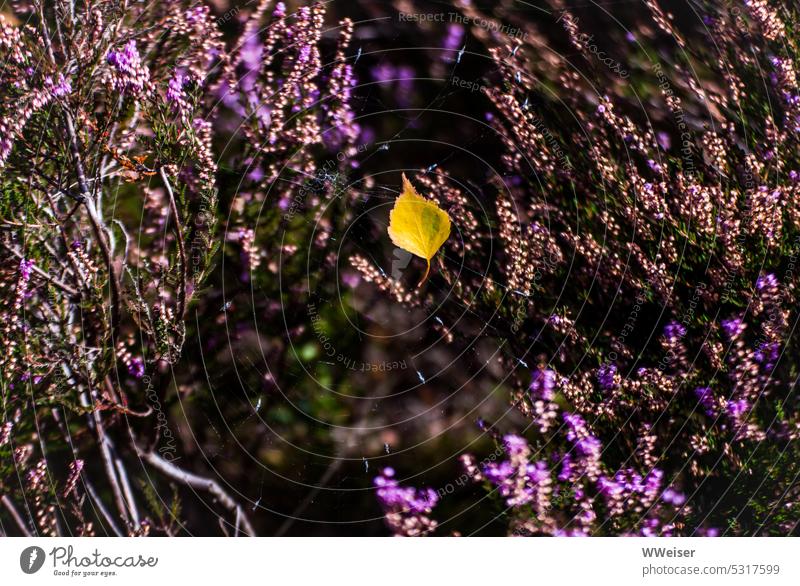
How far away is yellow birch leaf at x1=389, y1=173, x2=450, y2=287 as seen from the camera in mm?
982

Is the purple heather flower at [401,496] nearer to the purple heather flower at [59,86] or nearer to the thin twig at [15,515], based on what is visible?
the thin twig at [15,515]

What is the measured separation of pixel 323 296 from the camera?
988mm

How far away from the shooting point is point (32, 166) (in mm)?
983

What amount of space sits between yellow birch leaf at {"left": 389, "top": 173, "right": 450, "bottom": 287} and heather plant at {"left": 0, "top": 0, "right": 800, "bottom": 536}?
0.01 m

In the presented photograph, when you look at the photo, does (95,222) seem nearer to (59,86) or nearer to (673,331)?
(59,86)

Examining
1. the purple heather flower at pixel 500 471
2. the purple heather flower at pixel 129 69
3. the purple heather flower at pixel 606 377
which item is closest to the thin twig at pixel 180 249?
the purple heather flower at pixel 129 69

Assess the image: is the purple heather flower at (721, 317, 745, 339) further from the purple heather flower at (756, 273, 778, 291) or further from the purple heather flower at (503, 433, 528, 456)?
the purple heather flower at (503, 433, 528, 456)

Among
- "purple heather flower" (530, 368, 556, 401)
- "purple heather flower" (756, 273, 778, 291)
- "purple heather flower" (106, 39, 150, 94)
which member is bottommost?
"purple heather flower" (530, 368, 556, 401)

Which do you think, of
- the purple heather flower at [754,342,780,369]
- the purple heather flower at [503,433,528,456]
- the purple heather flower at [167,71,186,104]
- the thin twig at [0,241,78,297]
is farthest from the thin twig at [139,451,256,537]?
the purple heather flower at [754,342,780,369]

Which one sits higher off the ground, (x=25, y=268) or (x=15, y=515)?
(x=25, y=268)

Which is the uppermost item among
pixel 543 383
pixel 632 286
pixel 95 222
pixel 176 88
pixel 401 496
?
pixel 176 88

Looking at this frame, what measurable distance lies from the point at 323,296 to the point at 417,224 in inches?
6.8

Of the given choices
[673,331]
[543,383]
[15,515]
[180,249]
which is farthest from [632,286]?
[15,515]

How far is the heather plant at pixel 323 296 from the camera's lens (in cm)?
98
